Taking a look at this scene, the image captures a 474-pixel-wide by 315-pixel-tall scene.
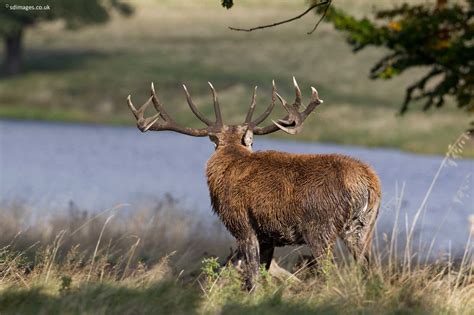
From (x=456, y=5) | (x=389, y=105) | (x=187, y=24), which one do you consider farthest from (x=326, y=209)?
(x=187, y=24)

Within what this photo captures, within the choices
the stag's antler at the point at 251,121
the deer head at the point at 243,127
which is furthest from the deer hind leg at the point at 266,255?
the stag's antler at the point at 251,121

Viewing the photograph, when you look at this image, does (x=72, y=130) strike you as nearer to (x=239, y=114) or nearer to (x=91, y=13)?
(x=239, y=114)

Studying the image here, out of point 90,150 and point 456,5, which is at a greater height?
point 456,5

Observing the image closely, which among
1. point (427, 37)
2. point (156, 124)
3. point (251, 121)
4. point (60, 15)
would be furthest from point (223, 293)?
point (60, 15)

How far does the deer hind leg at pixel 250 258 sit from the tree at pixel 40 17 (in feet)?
155

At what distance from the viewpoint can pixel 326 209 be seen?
9.47 metres

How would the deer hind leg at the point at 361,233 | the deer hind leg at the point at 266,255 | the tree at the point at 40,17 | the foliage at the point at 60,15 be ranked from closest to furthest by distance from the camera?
1. the deer hind leg at the point at 361,233
2. the deer hind leg at the point at 266,255
3. the foliage at the point at 60,15
4. the tree at the point at 40,17

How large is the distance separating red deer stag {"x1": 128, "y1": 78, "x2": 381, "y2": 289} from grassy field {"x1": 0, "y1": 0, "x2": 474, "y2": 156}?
2635 centimetres

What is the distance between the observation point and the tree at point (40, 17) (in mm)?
56688

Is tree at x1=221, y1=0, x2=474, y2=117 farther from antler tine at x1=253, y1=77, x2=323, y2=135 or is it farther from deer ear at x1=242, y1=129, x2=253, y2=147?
deer ear at x1=242, y1=129, x2=253, y2=147

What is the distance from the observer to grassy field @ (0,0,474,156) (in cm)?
4069

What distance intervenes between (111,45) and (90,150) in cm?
3466

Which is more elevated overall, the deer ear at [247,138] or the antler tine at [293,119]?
the antler tine at [293,119]

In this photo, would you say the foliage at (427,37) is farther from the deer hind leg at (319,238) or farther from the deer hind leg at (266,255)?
the deer hind leg at (319,238)
